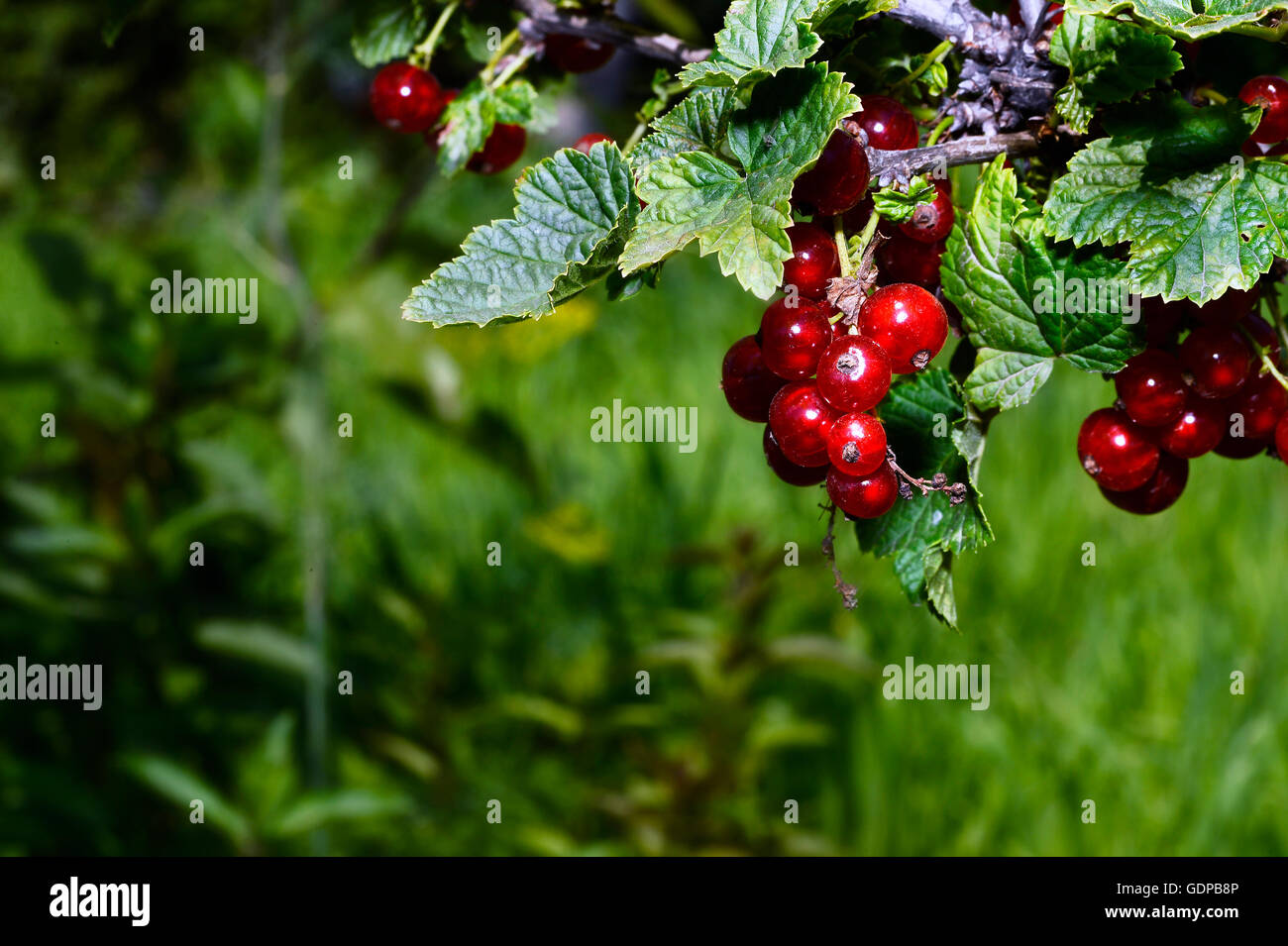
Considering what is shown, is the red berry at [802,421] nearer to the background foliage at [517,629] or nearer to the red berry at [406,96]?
the red berry at [406,96]

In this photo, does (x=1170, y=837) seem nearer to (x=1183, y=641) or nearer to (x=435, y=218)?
(x=1183, y=641)

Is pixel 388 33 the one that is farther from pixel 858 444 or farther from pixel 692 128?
pixel 858 444

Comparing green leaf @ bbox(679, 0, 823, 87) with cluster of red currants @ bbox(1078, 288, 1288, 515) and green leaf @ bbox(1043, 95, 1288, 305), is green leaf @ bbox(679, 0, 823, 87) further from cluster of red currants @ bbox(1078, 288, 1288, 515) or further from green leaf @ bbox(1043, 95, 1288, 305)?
cluster of red currants @ bbox(1078, 288, 1288, 515)

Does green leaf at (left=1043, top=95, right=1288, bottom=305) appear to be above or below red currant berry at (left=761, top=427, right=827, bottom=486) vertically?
above

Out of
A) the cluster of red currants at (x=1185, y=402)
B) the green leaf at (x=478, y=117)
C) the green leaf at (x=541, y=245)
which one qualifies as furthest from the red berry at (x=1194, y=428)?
the green leaf at (x=478, y=117)

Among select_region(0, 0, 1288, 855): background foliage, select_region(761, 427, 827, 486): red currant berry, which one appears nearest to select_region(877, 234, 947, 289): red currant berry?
select_region(761, 427, 827, 486): red currant berry
